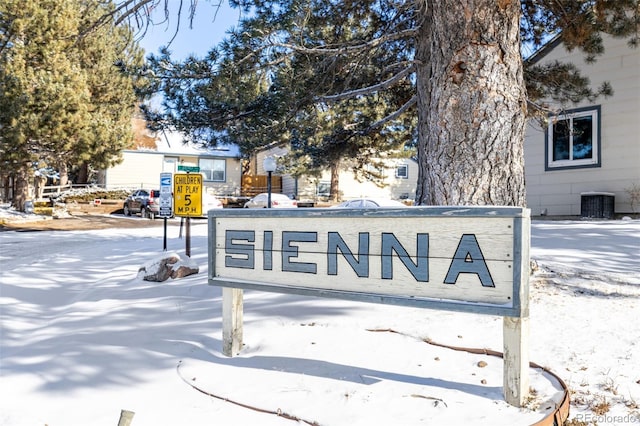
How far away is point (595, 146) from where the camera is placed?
42.8ft

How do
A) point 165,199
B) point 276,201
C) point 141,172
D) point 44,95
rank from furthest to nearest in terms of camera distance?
point 141,172 < point 276,201 < point 44,95 < point 165,199

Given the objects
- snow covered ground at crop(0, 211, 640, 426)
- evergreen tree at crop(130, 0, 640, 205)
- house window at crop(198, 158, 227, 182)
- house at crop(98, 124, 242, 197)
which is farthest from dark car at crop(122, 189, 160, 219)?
snow covered ground at crop(0, 211, 640, 426)

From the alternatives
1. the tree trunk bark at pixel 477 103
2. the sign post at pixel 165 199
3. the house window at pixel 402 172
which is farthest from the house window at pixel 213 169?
the tree trunk bark at pixel 477 103

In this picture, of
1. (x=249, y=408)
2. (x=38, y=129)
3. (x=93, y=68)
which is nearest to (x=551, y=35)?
(x=249, y=408)

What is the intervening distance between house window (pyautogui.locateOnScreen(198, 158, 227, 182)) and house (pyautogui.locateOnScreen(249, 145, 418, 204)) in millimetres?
2417

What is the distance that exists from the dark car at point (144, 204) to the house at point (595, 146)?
1735cm

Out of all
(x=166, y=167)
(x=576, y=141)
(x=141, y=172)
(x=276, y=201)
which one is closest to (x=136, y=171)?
(x=141, y=172)

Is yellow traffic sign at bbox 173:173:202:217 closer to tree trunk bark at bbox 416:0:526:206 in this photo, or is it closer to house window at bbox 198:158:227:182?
tree trunk bark at bbox 416:0:526:206

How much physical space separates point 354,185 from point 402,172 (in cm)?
415

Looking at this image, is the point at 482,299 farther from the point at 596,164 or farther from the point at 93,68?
the point at 93,68

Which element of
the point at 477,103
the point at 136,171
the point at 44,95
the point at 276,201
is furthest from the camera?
the point at 136,171

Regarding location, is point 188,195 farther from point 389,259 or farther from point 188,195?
point 389,259

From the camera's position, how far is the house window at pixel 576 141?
42.8 ft

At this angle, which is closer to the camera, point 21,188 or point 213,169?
point 21,188
